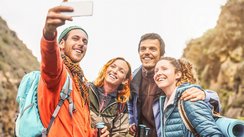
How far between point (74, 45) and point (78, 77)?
0.81 ft

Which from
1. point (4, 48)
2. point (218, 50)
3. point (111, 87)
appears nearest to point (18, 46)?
point (4, 48)

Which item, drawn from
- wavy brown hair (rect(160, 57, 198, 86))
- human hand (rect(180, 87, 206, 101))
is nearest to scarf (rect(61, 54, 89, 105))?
wavy brown hair (rect(160, 57, 198, 86))

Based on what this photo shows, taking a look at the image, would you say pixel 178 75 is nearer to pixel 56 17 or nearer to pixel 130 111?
pixel 130 111

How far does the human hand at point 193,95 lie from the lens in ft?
10.4

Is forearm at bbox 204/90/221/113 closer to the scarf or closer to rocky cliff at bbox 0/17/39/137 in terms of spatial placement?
the scarf

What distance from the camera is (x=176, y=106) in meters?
3.24

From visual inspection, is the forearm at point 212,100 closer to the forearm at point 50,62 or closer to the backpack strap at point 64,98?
the backpack strap at point 64,98

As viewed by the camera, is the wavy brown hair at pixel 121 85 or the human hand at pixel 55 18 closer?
the human hand at pixel 55 18

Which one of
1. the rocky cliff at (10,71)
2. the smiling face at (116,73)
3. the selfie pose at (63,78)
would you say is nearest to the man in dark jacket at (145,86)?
the smiling face at (116,73)

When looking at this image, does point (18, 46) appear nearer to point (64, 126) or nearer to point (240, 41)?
point (240, 41)

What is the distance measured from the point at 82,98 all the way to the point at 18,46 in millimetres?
9068

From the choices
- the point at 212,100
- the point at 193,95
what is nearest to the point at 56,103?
the point at 193,95

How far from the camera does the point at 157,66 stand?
344cm

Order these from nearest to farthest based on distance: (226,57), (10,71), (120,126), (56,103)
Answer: (56,103) → (120,126) → (226,57) → (10,71)
